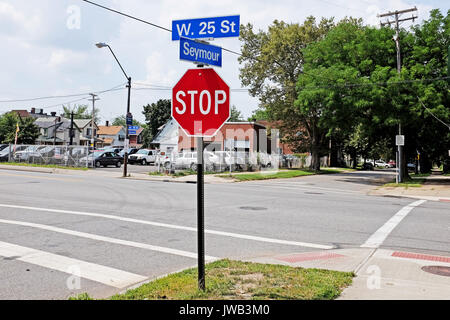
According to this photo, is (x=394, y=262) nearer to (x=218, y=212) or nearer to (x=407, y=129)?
(x=218, y=212)

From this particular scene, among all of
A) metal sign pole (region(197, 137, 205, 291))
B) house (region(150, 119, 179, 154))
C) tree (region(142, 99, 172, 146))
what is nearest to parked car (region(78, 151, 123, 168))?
house (region(150, 119, 179, 154))

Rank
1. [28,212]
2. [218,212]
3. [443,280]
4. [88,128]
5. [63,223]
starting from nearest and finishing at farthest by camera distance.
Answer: [443,280]
[63,223]
[28,212]
[218,212]
[88,128]

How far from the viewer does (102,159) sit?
118 feet

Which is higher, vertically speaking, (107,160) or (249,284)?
(107,160)

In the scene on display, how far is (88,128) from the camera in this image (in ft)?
307

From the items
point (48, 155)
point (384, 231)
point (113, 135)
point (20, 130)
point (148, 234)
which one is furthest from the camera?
point (113, 135)

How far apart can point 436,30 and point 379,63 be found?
4.27 meters

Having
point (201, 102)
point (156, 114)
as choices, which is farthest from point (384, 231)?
point (156, 114)

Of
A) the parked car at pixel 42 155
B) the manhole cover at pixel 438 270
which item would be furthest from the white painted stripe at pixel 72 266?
the parked car at pixel 42 155

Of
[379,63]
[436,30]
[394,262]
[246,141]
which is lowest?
[394,262]

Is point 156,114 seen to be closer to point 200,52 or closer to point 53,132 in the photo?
point 53,132

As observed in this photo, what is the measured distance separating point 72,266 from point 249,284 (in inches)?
108

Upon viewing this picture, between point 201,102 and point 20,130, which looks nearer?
point 201,102
